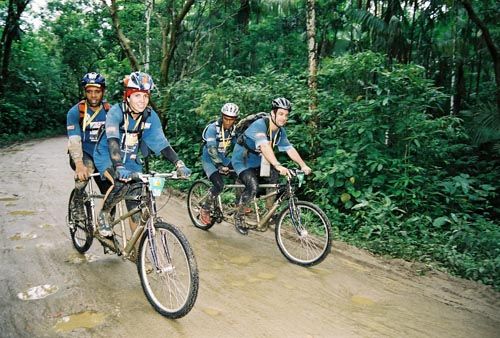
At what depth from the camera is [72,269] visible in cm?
464

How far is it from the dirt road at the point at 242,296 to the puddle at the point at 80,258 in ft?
0.04

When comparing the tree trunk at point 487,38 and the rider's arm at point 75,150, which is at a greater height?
the tree trunk at point 487,38

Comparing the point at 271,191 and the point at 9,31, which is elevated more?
the point at 9,31

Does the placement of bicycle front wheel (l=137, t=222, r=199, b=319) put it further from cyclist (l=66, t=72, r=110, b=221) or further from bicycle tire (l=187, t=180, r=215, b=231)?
bicycle tire (l=187, t=180, r=215, b=231)

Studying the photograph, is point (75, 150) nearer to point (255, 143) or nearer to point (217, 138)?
point (217, 138)

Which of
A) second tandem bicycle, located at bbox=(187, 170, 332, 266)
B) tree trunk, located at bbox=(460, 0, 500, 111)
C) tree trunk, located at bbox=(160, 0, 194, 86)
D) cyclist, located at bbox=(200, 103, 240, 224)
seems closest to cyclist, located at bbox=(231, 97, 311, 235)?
second tandem bicycle, located at bbox=(187, 170, 332, 266)

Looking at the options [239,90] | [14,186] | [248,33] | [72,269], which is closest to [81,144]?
[72,269]

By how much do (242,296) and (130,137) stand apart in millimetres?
2119

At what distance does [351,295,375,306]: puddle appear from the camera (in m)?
4.07

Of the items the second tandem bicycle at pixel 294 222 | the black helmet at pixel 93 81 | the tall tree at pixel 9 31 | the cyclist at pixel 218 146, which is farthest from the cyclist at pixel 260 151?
the tall tree at pixel 9 31

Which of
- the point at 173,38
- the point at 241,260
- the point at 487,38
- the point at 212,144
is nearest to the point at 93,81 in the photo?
the point at 212,144

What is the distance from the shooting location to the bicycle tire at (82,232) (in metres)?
4.85

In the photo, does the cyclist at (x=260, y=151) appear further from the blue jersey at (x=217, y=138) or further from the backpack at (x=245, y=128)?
the blue jersey at (x=217, y=138)

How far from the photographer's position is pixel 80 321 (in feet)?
11.6
